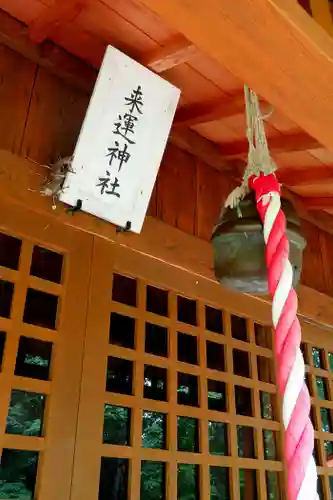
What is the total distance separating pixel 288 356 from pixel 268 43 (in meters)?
0.70

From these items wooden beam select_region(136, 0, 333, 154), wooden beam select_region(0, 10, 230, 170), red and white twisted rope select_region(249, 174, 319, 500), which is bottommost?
red and white twisted rope select_region(249, 174, 319, 500)

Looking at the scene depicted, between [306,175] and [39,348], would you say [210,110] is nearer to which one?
[306,175]

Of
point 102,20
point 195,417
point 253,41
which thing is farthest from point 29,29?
point 195,417

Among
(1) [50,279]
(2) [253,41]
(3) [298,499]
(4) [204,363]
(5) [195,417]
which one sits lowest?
(3) [298,499]

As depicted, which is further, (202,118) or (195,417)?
(202,118)

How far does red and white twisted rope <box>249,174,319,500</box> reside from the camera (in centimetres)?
83

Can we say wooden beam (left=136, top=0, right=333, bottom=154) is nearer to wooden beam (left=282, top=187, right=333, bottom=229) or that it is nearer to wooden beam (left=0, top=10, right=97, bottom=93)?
wooden beam (left=0, top=10, right=97, bottom=93)

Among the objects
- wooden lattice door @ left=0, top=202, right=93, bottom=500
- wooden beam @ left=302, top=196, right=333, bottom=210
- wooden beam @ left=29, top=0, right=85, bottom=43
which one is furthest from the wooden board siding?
wooden beam @ left=302, top=196, right=333, bottom=210

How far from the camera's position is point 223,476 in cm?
204

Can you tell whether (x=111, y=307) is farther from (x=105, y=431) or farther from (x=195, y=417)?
(x=195, y=417)

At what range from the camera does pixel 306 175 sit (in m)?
2.61

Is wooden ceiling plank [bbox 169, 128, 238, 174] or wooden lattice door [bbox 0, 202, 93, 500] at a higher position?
wooden ceiling plank [bbox 169, 128, 238, 174]

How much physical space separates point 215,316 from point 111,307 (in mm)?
635

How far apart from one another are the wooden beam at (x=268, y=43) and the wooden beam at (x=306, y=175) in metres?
1.24
